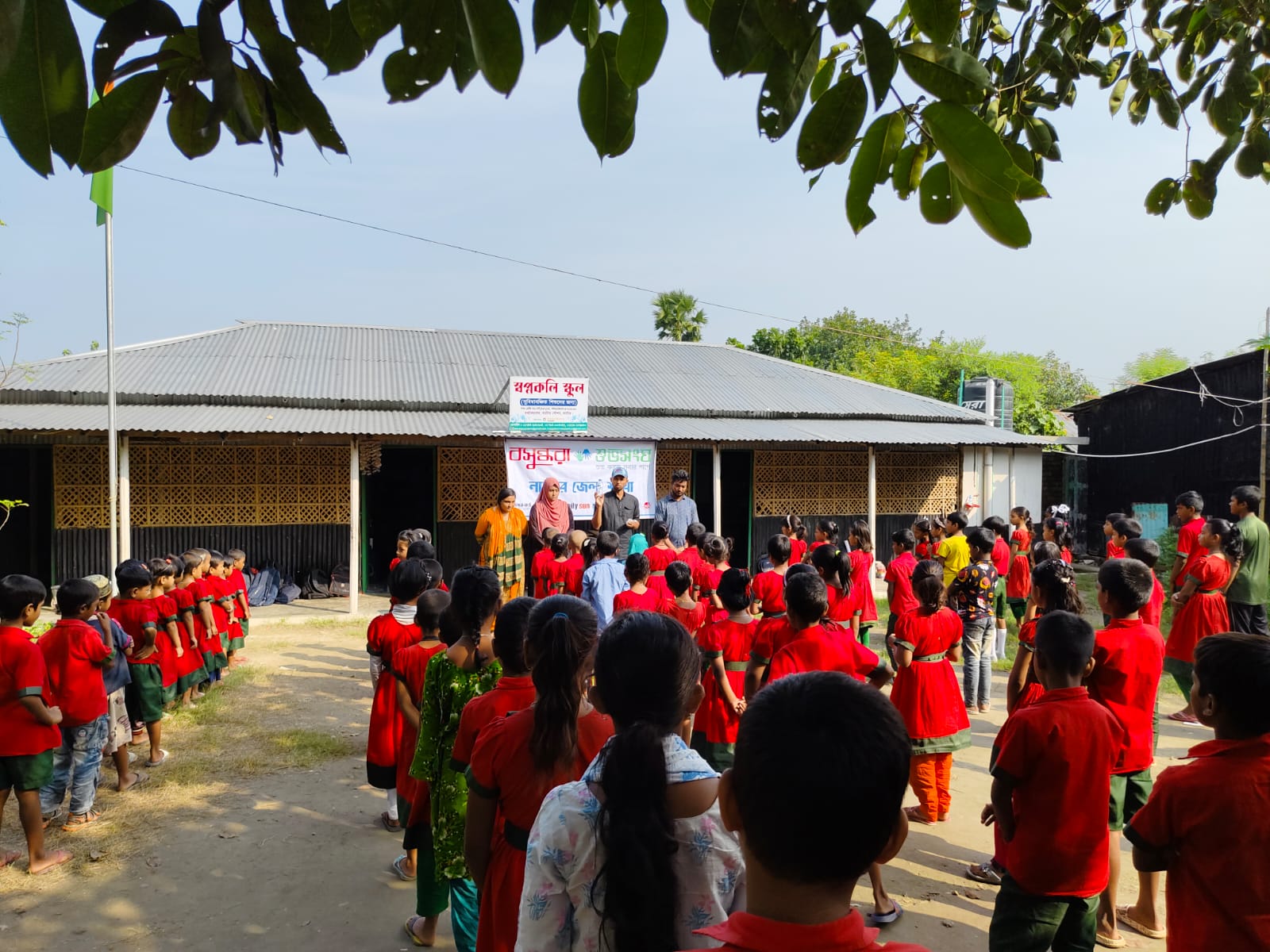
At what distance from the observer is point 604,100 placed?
1393 millimetres

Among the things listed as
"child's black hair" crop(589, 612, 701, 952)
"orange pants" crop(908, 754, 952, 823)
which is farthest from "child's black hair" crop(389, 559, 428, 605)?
"orange pants" crop(908, 754, 952, 823)

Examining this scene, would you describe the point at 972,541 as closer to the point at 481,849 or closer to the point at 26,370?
the point at 481,849

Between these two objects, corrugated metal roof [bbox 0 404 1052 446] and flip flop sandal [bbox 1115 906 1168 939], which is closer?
flip flop sandal [bbox 1115 906 1168 939]

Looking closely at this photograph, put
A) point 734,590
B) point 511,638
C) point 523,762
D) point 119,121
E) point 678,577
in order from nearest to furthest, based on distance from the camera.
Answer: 1. point 119,121
2. point 523,762
3. point 511,638
4. point 734,590
5. point 678,577

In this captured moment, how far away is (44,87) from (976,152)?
3.94 feet

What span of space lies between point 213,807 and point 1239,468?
17.6 metres

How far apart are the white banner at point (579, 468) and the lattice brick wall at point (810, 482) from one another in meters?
3.35

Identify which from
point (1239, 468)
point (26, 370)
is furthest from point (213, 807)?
point (1239, 468)

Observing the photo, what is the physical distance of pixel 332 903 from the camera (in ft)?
12.0

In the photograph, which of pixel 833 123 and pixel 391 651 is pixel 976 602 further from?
pixel 833 123

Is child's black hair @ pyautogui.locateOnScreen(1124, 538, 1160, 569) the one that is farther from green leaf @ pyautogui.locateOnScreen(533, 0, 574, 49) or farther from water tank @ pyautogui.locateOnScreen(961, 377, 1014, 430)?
water tank @ pyautogui.locateOnScreen(961, 377, 1014, 430)

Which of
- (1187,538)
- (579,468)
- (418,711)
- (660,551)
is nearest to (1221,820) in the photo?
(418,711)

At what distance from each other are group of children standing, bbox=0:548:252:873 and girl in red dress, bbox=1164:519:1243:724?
6619 millimetres

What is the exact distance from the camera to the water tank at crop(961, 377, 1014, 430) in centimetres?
1905
